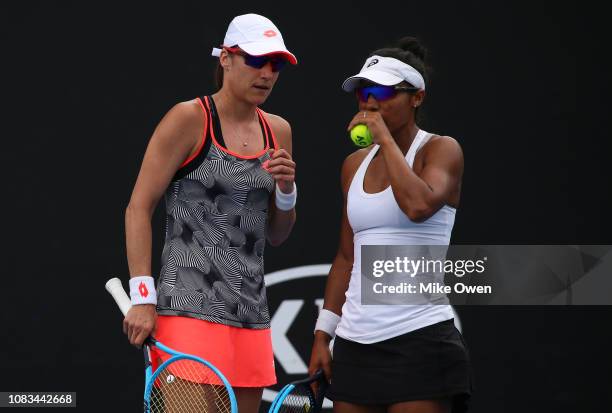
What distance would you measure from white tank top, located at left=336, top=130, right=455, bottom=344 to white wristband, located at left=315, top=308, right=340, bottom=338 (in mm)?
100

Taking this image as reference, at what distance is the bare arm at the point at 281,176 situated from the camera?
10.4 feet

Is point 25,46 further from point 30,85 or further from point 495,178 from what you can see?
point 495,178

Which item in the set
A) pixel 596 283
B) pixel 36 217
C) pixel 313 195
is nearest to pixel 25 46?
pixel 36 217

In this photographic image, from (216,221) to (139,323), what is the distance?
0.37 meters

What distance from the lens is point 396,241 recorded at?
10.1ft

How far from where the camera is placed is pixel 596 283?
4.84m

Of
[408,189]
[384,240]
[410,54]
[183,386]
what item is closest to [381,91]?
[410,54]

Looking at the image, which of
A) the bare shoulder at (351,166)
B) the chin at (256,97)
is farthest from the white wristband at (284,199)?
the chin at (256,97)

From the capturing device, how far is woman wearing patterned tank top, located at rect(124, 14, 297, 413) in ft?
10.4

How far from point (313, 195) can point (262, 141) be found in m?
1.44

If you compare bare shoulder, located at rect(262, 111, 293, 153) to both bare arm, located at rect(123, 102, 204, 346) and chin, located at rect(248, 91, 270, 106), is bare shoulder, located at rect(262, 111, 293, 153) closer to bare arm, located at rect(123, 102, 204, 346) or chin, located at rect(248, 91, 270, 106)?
chin, located at rect(248, 91, 270, 106)

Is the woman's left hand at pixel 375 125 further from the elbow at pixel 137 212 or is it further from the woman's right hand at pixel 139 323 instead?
the woman's right hand at pixel 139 323

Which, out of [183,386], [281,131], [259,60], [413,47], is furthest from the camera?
[281,131]

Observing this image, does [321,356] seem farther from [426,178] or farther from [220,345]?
[426,178]
